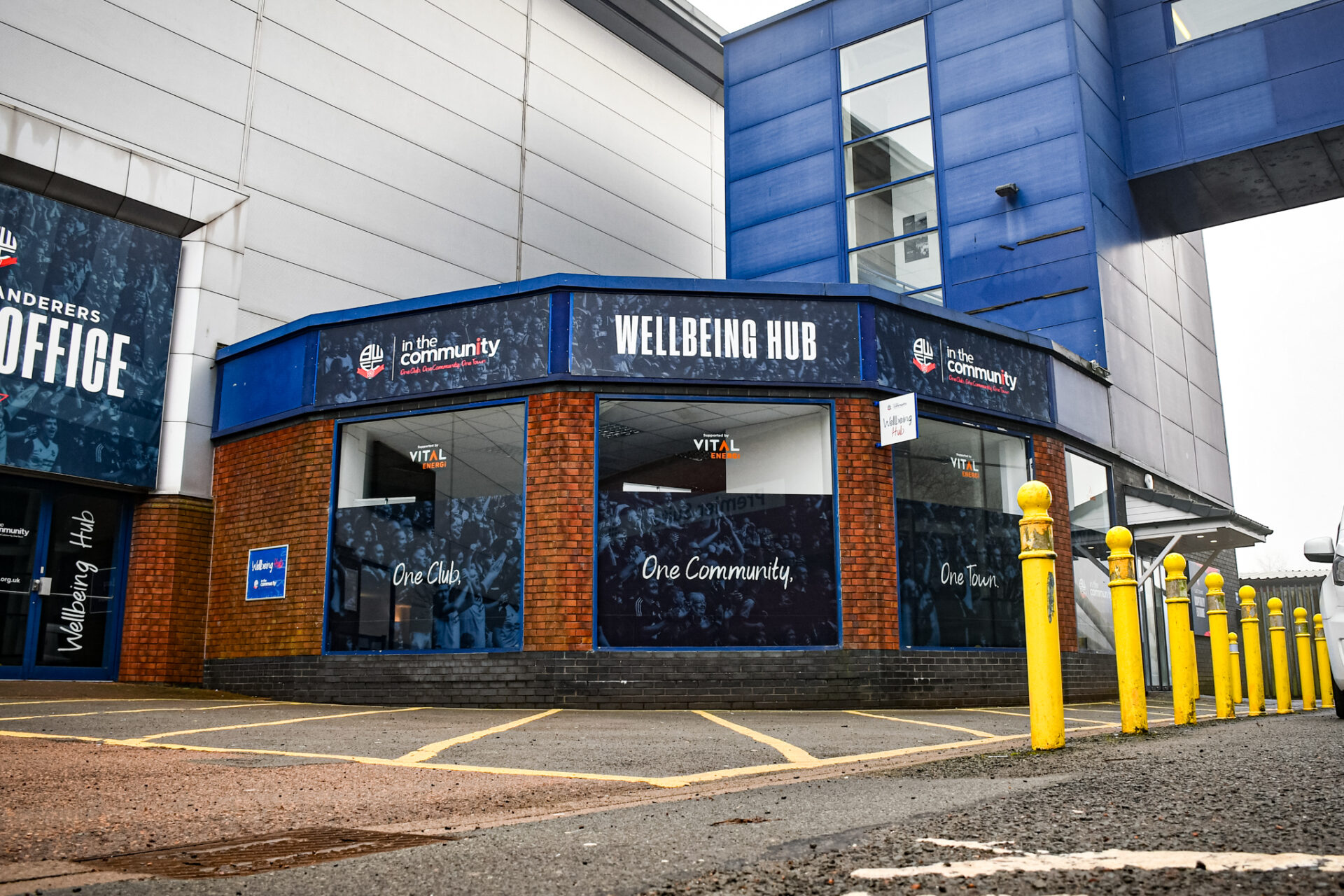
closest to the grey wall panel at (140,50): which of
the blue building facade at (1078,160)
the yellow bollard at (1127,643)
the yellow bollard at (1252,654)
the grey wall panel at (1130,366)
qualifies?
the blue building facade at (1078,160)

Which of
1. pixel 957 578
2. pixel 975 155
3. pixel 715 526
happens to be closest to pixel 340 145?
pixel 715 526

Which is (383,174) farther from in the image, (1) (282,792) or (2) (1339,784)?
(2) (1339,784)

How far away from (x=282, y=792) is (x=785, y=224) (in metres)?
20.1

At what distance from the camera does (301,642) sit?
44.3 feet

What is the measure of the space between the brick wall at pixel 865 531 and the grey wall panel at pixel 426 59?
37.3ft

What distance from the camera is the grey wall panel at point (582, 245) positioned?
2145 cm

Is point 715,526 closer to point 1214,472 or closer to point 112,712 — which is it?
point 112,712

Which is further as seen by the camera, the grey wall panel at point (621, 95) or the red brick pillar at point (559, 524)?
the grey wall panel at point (621, 95)

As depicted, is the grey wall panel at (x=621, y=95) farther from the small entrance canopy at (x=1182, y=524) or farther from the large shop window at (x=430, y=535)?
the small entrance canopy at (x=1182, y=524)

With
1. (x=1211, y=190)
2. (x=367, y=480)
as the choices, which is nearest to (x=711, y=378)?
(x=367, y=480)

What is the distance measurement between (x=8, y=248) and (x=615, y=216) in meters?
12.4

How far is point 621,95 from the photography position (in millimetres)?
24594

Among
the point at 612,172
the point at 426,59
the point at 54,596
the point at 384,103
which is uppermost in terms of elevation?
the point at 426,59

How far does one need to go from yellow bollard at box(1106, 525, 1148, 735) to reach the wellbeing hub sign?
1325cm
